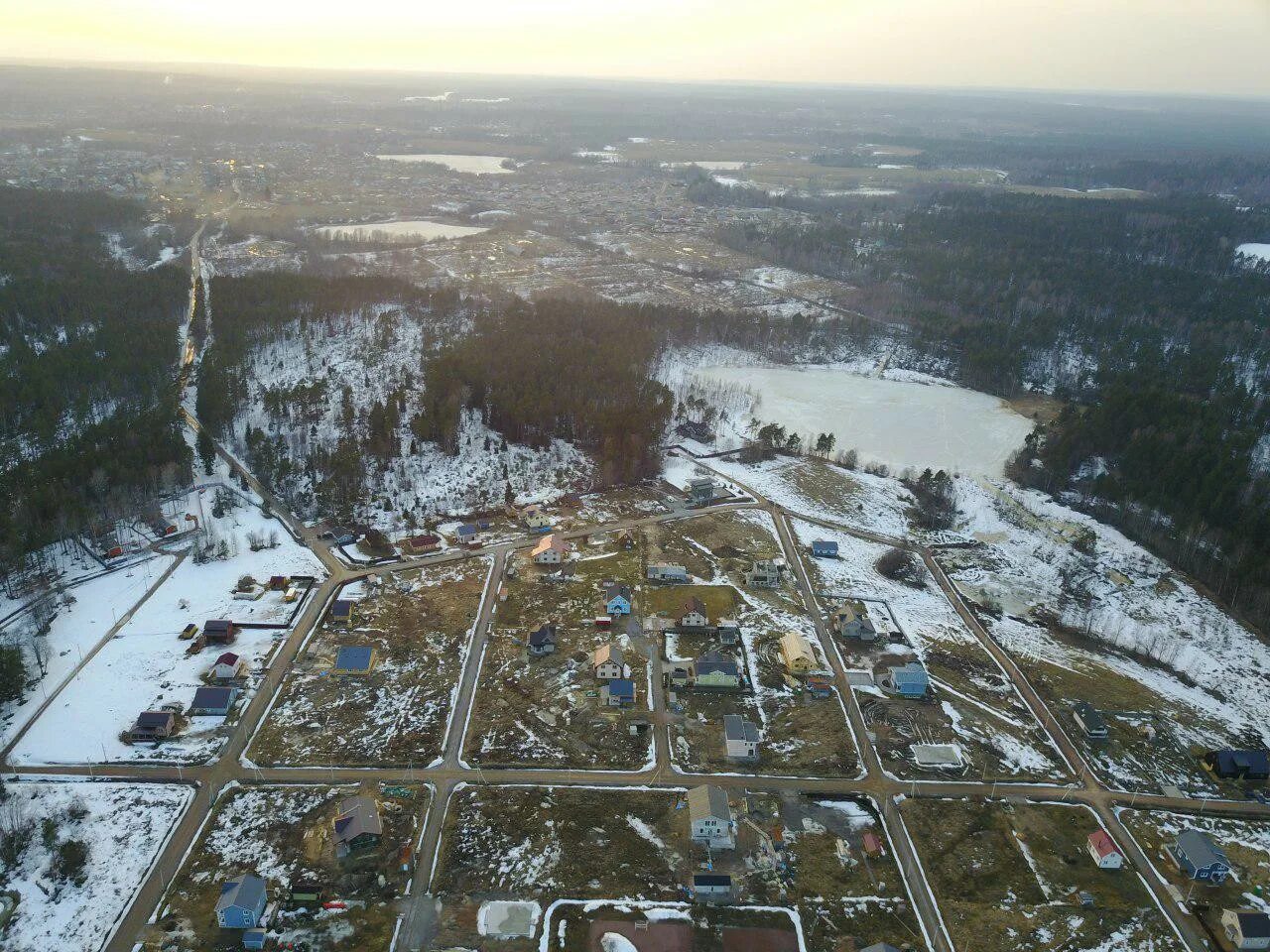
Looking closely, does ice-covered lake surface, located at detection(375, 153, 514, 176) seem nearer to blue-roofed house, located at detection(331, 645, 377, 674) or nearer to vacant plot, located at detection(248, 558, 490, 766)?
vacant plot, located at detection(248, 558, 490, 766)

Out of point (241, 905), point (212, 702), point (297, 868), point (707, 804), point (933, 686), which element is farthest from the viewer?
point (933, 686)

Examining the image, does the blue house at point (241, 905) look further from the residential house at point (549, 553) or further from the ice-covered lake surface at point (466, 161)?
the ice-covered lake surface at point (466, 161)

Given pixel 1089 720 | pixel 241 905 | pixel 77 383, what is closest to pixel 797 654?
pixel 1089 720

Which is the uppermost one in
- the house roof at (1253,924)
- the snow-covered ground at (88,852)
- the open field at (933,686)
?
the house roof at (1253,924)

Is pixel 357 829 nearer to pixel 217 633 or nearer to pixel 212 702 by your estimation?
A: pixel 212 702

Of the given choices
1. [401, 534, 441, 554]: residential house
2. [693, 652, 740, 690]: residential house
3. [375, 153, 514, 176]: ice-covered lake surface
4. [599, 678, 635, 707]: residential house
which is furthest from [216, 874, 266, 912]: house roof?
[375, 153, 514, 176]: ice-covered lake surface

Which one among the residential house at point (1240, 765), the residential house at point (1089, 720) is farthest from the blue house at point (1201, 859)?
the residential house at point (1089, 720)

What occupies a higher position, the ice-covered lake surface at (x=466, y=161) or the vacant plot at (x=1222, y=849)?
the ice-covered lake surface at (x=466, y=161)
